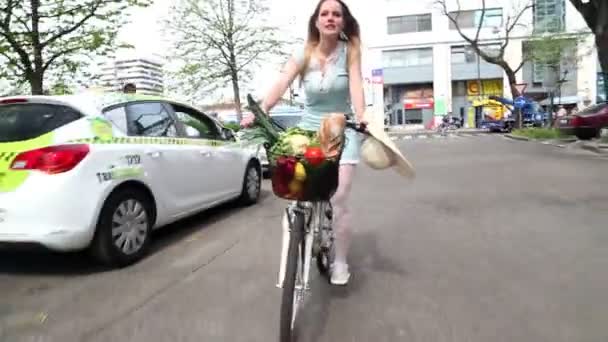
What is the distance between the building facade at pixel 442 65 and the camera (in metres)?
56.6

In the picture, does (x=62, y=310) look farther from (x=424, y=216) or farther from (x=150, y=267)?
(x=424, y=216)

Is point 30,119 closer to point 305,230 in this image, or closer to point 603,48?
point 305,230

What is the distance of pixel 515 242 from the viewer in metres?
4.96

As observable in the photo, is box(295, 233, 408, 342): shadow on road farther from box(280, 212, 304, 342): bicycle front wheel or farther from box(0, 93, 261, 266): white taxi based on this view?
box(0, 93, 261, 266): white taxi

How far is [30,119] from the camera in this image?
4324 mm

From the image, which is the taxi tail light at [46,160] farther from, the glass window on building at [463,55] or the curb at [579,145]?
the glass window on building at [463,55]

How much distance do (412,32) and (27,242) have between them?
58587 millimetres

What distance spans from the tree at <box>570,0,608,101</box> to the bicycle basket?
15246mm

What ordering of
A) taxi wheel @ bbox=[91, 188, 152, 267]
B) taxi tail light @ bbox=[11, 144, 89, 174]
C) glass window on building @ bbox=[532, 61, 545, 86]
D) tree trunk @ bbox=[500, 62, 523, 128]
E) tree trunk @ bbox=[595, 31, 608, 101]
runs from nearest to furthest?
taxi tail light @ bbox=[11, 144, 89, 174] → taxi wheel @ bbox=[91, 188, 152, 267] → tree trunk @ bbox=[595, 31, 608, 101] → tree trunk @ bbox=[500, 62, 523, 128] → glass window on building @ bbox=[532, 61, 545, 86]

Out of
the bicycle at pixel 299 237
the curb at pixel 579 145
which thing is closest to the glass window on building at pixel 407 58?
the curb at pixel 579 145

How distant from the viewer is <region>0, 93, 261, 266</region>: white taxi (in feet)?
13.2

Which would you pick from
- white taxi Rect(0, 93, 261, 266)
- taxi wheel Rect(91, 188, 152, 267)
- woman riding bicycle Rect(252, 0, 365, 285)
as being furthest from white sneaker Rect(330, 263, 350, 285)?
taxi wheel Rect(91, 188, 152, 267)

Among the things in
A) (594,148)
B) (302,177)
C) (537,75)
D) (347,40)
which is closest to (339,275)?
(302,177)

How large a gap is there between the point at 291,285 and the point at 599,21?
1580cm
